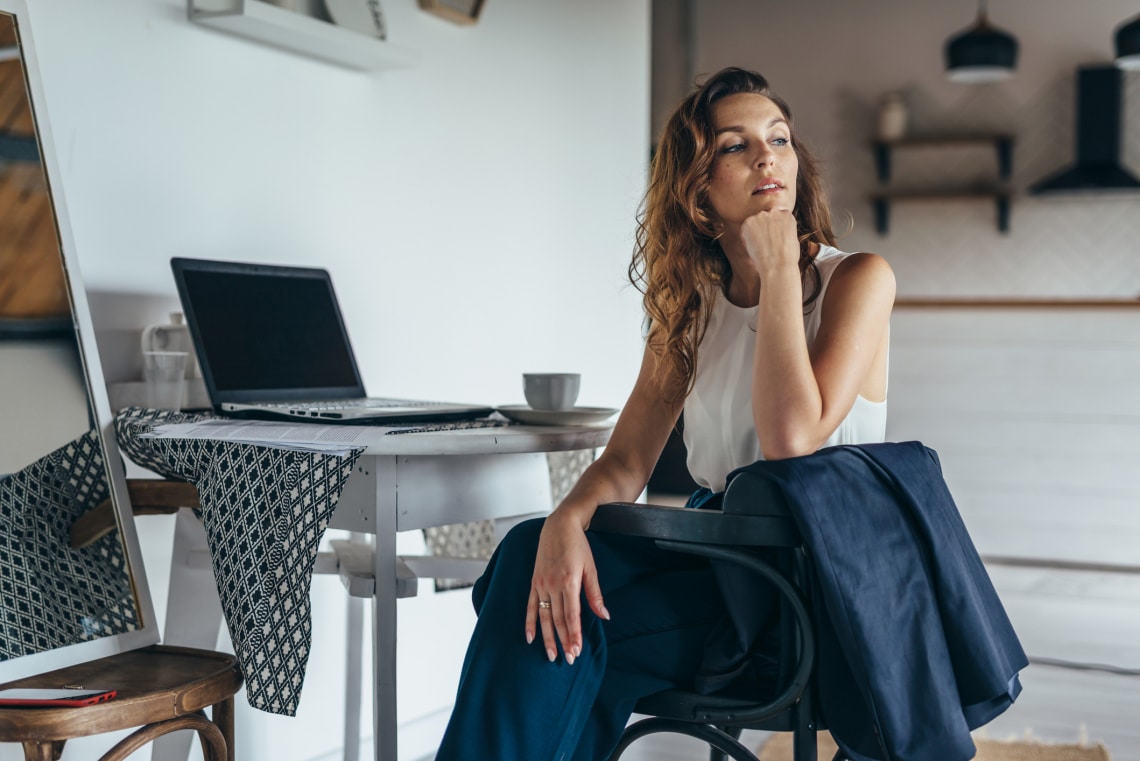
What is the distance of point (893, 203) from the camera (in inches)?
252

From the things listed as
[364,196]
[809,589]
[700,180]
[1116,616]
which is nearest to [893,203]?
[1116,616]

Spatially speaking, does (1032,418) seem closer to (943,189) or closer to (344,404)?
(943,189)

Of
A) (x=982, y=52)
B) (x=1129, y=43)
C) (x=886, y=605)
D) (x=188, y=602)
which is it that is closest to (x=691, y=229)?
(x=886, y=605)

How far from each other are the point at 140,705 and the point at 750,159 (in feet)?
3.45

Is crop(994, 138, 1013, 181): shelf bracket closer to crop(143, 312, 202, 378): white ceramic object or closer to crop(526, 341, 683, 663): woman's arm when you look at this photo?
crop(526, 341, 683, 663): woman's arm

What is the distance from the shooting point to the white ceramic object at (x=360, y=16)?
2.26 m

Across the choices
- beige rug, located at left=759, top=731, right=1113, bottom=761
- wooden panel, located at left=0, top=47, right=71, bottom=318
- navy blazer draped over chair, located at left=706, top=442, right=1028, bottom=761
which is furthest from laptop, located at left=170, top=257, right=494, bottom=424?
beige rug, located at left=759, top=731, right=1113, bottom=761

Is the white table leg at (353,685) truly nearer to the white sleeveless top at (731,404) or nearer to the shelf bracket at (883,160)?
the white sleeveless top at (731,404)

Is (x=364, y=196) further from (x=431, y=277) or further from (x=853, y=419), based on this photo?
(x=853, y=419)

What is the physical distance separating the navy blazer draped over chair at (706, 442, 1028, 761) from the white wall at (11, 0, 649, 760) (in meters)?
1.25

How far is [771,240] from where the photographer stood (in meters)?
1.49

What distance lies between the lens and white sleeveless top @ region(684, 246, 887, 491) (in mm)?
1574

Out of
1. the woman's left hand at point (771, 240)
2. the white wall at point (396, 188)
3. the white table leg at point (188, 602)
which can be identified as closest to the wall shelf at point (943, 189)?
the white wall at point (396, 188)

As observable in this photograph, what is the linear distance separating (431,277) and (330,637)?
0.84 m
